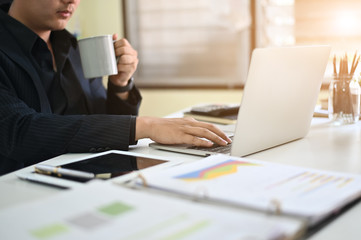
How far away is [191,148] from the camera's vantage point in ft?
3.23

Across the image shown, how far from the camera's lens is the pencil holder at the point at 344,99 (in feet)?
4.24

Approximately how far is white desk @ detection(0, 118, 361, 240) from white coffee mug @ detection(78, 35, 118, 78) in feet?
1.05

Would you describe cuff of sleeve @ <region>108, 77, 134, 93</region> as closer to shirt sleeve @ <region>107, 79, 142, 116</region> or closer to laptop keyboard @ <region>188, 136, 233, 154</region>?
shirt sleeve @ <region>107, 79, 142, 116</region>

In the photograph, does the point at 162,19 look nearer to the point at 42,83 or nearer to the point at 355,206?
the point at 42,83

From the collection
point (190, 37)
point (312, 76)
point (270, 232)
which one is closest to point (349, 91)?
point (312, 76)

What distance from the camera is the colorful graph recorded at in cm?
68

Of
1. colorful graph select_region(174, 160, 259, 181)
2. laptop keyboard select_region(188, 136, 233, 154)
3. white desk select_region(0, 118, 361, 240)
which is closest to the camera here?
white desk select_region(0, 118, 361, 240)

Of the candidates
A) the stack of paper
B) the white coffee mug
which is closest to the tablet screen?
the stack of paper

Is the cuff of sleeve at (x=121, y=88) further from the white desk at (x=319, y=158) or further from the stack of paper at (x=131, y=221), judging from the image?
the stack of paper at (x=131, y=221)

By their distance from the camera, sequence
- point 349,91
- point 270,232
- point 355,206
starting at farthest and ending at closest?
point 349,91 < point 355,206 < point 270,232

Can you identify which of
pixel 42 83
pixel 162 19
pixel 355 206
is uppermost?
pixel 162 19

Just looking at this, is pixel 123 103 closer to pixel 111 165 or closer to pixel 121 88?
pixel 121 88

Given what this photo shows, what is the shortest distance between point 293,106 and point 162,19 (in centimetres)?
239

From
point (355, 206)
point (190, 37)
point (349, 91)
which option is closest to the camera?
point (355, 206)
